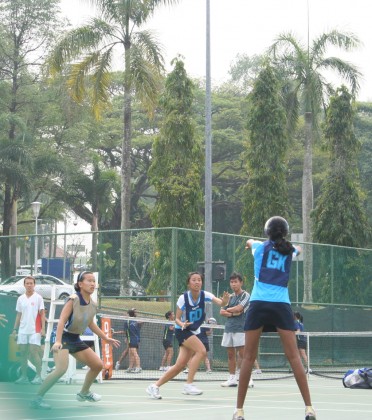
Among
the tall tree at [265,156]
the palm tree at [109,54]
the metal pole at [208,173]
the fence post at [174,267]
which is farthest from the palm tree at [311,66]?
the fence post at [174,267]

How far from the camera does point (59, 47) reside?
113 feet

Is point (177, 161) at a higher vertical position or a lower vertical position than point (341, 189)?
higher

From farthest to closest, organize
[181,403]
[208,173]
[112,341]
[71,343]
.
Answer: [208,173]
[181,403]
[112,341]
[71,343]

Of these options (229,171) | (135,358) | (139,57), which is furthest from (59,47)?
(229,171)

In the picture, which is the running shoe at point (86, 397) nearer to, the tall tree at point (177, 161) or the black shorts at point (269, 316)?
the black shorts at point (269, 316)

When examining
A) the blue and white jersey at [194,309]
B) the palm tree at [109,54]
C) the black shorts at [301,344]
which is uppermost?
the palm tree at [109,54]

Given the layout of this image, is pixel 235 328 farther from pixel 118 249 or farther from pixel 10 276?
pixel 10 276

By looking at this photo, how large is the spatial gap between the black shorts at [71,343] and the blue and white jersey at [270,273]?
2.96 metres

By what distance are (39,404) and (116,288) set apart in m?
17.3

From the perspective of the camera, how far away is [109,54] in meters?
34.9

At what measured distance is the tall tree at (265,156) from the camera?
36.9 metres

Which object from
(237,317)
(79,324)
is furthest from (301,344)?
(79,324)

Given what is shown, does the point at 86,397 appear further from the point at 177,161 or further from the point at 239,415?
the point at 177,161

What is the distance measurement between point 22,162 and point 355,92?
17.3 metres
